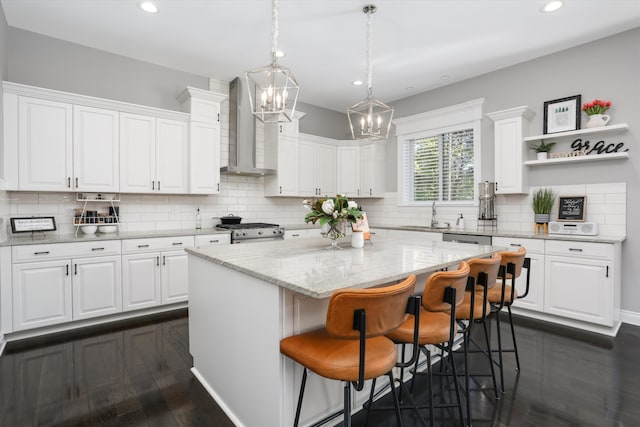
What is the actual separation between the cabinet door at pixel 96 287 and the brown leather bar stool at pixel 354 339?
8.97 feet

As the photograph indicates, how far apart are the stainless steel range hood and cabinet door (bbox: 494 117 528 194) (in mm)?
3193

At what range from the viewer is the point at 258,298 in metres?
1.69

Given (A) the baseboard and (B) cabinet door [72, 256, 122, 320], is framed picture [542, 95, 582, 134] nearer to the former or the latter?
(A) the baseboard

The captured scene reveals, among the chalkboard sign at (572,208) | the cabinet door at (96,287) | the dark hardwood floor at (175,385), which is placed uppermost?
the chalkboard sign at (572,208)

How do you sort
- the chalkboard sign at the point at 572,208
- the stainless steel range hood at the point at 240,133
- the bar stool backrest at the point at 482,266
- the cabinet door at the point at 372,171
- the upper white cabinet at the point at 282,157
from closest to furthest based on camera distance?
1. the bar stool backrest at the point at 482,266
2. the chalkboard sign at the point at 572,208
3. the stainless steel range hood at the point at 240,133
4. the upper white cabinet at the point at 282,157
5. the cabinet door at the point at 372,171

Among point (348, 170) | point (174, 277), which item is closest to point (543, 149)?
point (348, 170)

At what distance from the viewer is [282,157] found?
16.8 feet

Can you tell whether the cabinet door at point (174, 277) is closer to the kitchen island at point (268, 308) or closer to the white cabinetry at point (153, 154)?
the white cabinetry at point (153, 154)

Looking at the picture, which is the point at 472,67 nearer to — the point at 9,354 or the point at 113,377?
the point at 113,377

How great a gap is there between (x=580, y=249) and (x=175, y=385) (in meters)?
3.85

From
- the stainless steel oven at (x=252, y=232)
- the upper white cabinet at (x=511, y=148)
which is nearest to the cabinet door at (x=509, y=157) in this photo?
the upper white cabinet at (x=511, y=148)

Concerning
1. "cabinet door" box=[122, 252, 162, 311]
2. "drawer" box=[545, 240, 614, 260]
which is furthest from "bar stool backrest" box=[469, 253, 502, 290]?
"cabinet door" box=[122, 252, 162, 311]

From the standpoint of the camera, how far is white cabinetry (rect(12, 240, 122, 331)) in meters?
2.99

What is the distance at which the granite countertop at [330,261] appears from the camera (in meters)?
1.50
